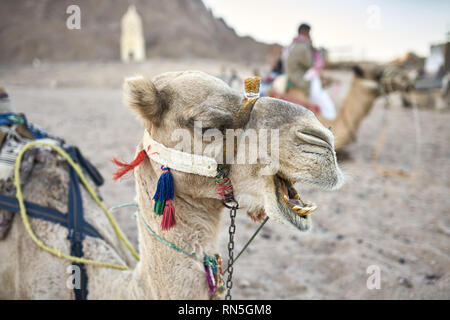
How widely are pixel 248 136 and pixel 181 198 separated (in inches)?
19.7

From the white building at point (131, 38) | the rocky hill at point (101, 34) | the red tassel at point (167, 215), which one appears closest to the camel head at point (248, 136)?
the red tassel at point (167, 215)

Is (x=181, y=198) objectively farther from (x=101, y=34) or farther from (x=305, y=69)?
(x=101, y=34)

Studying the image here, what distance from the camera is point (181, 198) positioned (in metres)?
1.76

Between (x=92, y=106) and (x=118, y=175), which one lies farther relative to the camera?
(x=92, y=106)

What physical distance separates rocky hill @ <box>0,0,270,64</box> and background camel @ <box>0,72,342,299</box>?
55608 mm

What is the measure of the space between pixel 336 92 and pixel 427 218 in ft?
11.0

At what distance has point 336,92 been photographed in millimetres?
6996

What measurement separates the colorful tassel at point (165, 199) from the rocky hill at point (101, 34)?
5624 centimetres

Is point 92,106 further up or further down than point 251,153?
further up

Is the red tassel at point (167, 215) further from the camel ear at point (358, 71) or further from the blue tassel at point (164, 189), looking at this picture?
the camel ear at point (358, 71)

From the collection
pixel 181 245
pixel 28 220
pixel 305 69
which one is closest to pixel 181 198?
pixel 181 245

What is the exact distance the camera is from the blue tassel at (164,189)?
1.64 meters
